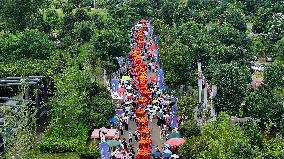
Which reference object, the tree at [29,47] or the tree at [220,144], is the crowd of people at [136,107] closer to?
the tree at [220,144]

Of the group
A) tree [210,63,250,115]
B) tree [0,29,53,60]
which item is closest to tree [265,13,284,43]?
tree [210,63,250,115]

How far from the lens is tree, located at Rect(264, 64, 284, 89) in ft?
158

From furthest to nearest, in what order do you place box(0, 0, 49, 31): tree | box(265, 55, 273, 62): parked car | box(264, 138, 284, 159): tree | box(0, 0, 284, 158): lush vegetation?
box(0, 0, 49, 31): tree
box(265, 55, 273, 62): parked car
box(0, 0, 284, 158): lush vegetation
box(264, 138, 284, 159): tree

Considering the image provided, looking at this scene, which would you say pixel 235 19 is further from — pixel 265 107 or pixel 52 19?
pixel 265 107

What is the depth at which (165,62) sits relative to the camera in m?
55.2

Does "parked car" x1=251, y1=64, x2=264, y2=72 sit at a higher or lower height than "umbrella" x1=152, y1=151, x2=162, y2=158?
higher

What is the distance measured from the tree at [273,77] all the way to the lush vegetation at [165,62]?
98 mm

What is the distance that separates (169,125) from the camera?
151 feet

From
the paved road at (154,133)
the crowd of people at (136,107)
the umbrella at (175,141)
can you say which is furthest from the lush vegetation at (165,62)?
the paved road at (154,133)

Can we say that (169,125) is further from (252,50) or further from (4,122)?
(252,50)

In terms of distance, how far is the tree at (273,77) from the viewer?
158ft

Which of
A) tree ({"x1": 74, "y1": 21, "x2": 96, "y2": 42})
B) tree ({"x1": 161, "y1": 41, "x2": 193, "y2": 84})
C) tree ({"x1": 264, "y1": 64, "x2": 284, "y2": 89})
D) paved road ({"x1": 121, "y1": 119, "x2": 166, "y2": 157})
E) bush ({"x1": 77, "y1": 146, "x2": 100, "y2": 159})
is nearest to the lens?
bush ({"x1": 77, "y1": 146, "x2": 100, "y2": 159})

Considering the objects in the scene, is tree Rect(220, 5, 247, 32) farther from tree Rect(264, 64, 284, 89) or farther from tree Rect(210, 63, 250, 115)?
tree Rect(210, 63, 250, 115)

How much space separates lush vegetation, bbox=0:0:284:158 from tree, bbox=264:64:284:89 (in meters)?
0.10
